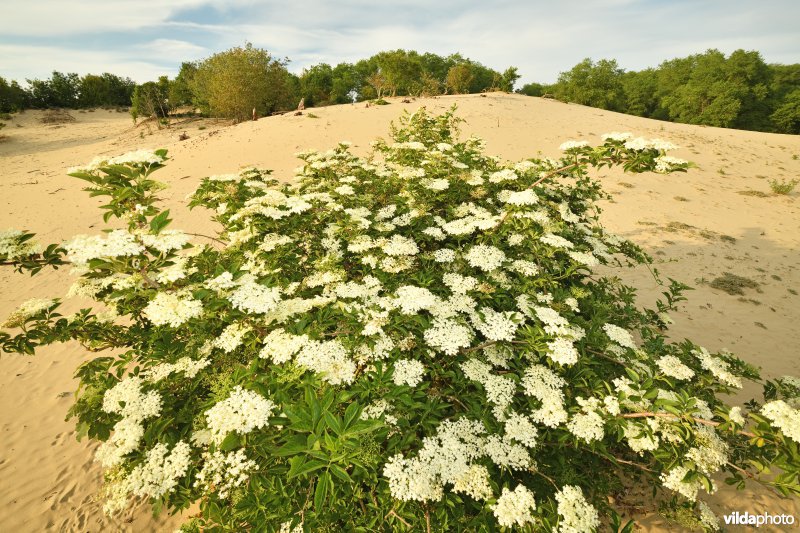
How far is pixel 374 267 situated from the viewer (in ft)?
13.7

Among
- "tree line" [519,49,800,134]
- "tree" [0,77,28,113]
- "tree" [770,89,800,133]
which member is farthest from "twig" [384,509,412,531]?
"tree" [770,89,800,133]

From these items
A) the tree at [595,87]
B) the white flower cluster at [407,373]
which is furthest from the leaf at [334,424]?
the tree at [595,87]

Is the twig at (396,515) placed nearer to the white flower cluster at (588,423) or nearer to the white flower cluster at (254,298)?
the white flower cluster at (588,423)

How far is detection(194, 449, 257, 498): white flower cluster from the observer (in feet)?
8.16

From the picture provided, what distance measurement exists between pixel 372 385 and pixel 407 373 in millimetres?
367

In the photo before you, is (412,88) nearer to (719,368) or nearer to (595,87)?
(595,87)

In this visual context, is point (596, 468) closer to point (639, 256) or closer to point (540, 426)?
point (540, 426)

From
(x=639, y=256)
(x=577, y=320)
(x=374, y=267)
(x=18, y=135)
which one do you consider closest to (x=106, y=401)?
(x=374, y=267)

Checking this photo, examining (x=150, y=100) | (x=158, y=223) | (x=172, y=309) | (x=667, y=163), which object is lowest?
(x=172, y=309)

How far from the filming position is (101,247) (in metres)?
2.62

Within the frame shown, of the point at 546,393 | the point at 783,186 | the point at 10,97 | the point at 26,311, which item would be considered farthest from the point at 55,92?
the point at 783,186

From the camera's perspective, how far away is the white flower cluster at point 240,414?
2416 millimetres

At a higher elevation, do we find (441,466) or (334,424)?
(334,424)

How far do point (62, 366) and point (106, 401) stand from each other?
23.6 feet
